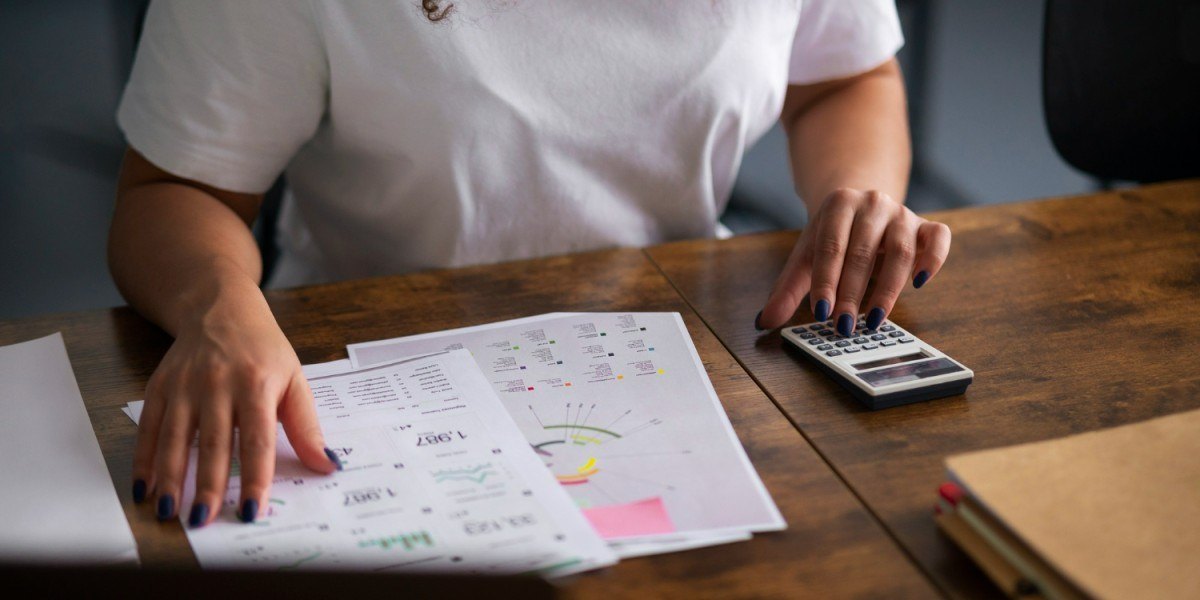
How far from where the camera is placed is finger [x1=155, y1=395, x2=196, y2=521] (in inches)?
21.0

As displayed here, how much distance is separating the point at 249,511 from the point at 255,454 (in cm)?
4

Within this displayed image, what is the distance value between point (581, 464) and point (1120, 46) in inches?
44.0

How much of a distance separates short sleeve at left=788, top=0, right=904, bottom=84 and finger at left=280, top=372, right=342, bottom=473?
0.62 metres

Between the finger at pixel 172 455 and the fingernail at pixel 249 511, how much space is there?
0.04 m

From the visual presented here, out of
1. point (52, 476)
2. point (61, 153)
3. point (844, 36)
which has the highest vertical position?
point (844, 36)

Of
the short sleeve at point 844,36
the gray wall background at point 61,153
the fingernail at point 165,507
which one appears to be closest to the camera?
the fingernail at point 165,507

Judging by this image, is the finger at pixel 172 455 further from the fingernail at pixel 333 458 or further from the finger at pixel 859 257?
the finger at pixel 859 257

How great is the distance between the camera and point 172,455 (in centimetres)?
55

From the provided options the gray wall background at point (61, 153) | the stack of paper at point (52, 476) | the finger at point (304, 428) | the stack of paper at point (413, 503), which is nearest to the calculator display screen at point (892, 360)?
the stack of paper at point (413, 503)

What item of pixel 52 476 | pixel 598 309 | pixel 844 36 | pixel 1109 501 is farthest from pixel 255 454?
pixel 844 36

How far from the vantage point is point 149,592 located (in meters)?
0.28

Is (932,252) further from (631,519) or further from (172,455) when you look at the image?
(172,455)

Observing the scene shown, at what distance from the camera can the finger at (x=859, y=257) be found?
2.38ft

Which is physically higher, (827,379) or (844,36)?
(844,36)
